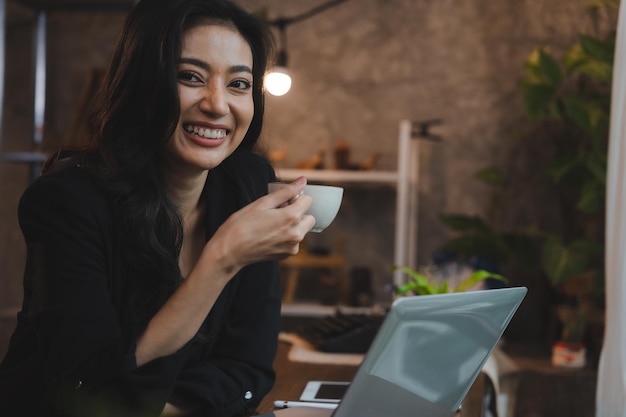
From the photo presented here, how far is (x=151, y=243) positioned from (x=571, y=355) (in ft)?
7.67

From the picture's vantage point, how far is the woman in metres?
1.08

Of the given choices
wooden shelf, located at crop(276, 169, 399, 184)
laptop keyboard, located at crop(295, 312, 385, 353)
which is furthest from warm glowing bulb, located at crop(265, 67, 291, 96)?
laptop keyboard, located at crop(295, 312, 385, 353)

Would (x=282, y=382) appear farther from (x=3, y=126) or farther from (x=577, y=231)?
(x=3, y=126)

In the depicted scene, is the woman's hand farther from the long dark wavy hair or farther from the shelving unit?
the shelving unit

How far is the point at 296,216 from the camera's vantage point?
3.36ft

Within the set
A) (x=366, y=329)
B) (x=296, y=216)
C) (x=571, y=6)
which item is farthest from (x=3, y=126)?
(x=296, y=216)

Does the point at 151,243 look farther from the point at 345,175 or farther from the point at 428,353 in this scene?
the point at 345,175

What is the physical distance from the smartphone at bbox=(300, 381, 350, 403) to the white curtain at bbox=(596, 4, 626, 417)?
0.89 m

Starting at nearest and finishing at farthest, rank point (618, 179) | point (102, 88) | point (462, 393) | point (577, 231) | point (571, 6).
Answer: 1. point (462, 393)
2. point (102, 88)
3. point (618, 179)
4. point (577, 231)
5. point (571, 6)

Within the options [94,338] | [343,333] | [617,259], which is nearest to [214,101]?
[94,338]

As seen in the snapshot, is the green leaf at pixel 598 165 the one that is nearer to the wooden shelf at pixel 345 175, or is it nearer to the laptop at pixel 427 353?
the wooden shelf at pixel 345 175

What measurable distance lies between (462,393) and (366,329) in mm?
791

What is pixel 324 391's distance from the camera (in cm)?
137

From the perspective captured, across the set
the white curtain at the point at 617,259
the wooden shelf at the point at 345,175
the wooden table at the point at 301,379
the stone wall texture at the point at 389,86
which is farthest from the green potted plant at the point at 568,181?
the wooden table at the point at 301,379
